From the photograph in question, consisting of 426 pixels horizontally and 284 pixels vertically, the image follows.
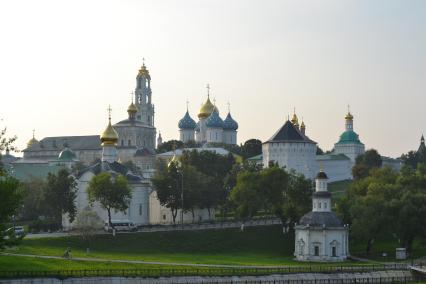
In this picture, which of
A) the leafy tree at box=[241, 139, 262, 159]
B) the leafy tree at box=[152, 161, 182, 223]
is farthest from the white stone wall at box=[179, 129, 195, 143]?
the leafy tree at box=[152, 161, 182, 223]

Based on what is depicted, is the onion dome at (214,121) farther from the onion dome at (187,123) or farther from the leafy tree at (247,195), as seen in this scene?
the leafy tree at (247,195)

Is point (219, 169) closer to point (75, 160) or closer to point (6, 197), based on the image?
point (75, 160)

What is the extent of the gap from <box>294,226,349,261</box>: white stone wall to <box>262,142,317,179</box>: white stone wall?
42.8m

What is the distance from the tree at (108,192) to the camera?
103 m

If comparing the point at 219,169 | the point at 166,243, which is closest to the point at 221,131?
the point at 219,169

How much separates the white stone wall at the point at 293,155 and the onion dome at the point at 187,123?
184 ft

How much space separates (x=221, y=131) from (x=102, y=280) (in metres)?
113

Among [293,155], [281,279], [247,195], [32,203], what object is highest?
[293,155]

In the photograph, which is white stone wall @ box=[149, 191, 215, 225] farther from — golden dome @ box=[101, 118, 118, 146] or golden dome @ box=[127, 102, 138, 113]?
golden dome @ box=[127, 102, 138, 113]

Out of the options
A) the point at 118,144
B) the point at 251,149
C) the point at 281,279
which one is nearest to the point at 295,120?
the point at 251,149

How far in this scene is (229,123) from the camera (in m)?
188

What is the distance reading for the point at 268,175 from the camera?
109438 mm

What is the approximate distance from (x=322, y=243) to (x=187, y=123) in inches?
4024

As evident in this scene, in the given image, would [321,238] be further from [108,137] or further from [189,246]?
[108,137]
